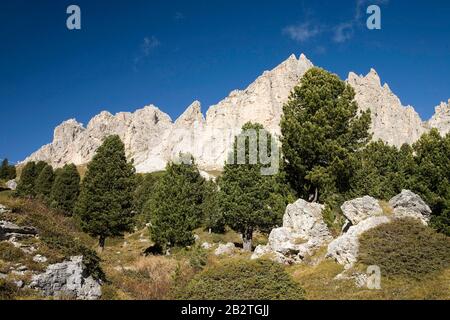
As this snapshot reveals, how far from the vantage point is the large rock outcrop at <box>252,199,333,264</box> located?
2617 centimetres

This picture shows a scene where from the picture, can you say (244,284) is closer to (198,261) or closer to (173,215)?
A: (198,261)

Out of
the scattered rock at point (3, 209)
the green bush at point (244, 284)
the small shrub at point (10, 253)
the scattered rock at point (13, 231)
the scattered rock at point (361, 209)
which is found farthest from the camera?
the scattered rock at point (361, 209)

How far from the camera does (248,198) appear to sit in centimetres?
3656

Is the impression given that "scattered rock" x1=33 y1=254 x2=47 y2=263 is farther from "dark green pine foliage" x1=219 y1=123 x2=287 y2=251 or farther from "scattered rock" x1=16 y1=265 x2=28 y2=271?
"dark green pine foliage" x1=219 y1=123 x2=287 y2=251

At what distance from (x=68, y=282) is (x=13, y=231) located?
4.53 m

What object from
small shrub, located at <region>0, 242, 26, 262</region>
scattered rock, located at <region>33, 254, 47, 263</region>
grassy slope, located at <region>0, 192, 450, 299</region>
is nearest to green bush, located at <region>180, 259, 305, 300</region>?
grassy slope, located at <region>0, 192, 450, 299</region>

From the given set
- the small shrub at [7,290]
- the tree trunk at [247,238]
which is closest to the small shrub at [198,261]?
the small shrub at [7,290]

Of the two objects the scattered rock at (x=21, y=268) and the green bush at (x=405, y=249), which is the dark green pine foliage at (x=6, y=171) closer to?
the scattered rock at (x=21, y=268)

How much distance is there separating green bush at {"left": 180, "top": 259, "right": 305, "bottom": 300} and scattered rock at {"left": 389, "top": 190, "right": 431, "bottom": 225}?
12.5 m

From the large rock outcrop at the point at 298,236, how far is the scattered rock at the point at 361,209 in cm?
240

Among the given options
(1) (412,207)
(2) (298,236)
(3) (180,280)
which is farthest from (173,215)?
(1) (412,207)

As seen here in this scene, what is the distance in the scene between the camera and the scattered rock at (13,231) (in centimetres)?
1872

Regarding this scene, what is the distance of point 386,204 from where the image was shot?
26031 millimetres
